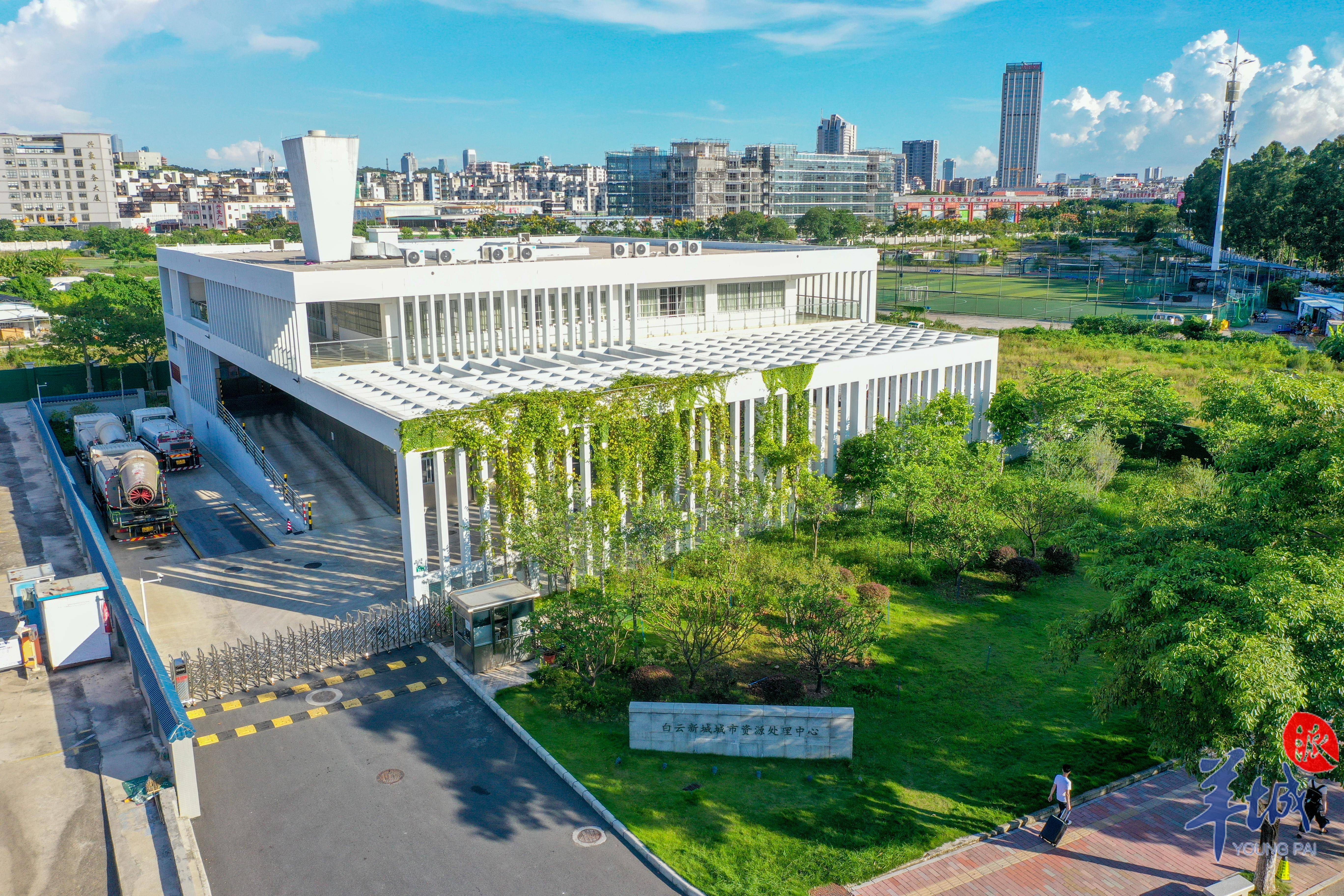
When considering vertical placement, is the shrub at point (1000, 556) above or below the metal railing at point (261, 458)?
below

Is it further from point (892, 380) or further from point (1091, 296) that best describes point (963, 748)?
point (1091, 296)

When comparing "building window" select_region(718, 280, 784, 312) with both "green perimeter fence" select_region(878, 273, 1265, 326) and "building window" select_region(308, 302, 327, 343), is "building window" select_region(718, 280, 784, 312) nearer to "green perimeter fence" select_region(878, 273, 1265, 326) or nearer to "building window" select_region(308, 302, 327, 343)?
"building window" select_region(308, 302, 327, 343)

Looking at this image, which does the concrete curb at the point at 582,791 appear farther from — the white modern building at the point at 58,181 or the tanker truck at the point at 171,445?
the white modern building at the point at 58,181

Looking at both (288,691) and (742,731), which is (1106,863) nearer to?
Answer: (742,731)

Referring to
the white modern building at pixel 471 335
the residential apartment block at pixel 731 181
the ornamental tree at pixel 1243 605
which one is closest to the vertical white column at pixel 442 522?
the white modern building at pixel 471 335

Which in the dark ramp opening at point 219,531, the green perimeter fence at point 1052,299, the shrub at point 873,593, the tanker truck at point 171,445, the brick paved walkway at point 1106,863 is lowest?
the brick paved walkway at point 1106,863

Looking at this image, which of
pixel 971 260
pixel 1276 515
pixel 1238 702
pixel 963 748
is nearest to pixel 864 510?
pixel 963 748

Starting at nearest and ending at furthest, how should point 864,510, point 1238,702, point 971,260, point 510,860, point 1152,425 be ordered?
point 1238,702 < point 510,860 < point 864,510 < point 1152,425 < point 971,260
